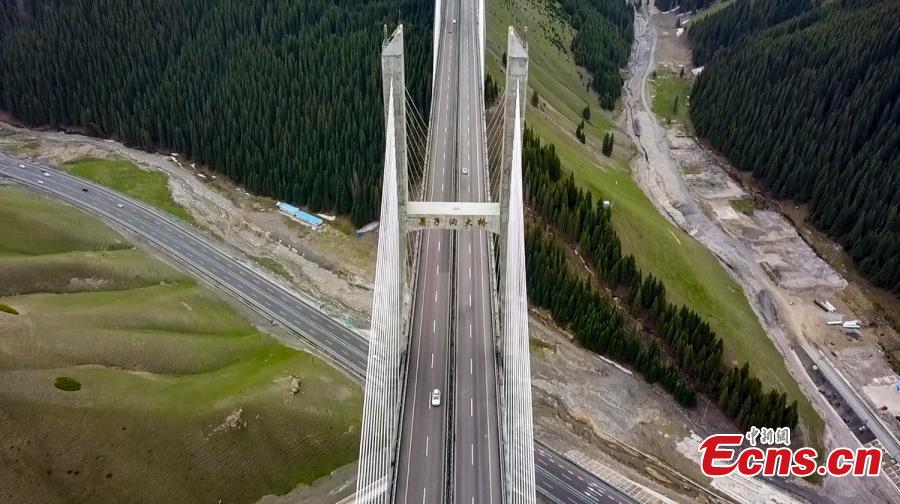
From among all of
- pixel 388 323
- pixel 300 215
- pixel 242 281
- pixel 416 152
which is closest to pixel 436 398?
pixel 388 323

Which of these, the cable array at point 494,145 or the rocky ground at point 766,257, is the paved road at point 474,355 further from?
the rocky ground at point 766,257

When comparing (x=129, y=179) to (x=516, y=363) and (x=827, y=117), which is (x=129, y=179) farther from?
(x=827, y=117)

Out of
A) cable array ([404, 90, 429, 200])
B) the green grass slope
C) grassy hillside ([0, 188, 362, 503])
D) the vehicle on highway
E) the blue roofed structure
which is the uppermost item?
cable array ([404, 90, 429, 200])

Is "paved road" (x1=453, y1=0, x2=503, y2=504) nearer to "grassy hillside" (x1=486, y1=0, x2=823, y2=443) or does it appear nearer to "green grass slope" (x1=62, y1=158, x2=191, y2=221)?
"grassy hillside" (x1=486, y1=0, x2=823, y2=443)

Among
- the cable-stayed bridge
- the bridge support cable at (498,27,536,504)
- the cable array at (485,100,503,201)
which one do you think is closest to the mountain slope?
the cable array at (485,100,503,201)

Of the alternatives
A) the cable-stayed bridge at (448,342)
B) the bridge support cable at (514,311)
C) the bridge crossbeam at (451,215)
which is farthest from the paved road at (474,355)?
the bridge crossbeam at (451,215)

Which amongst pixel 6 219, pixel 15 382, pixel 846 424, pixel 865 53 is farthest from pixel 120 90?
pixel 865 53
